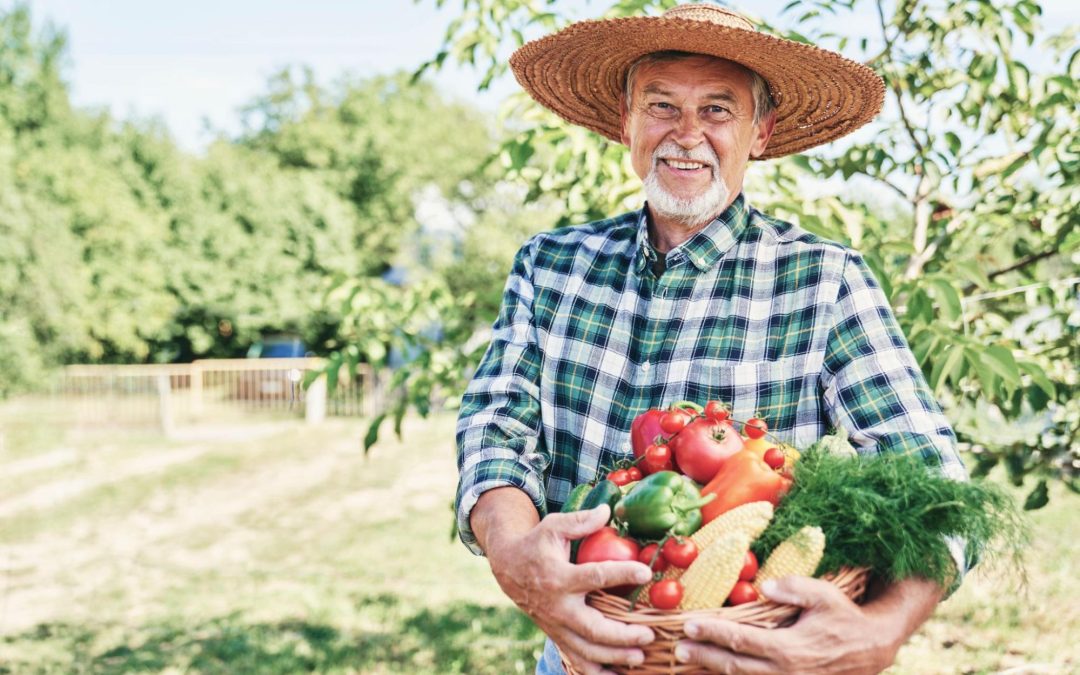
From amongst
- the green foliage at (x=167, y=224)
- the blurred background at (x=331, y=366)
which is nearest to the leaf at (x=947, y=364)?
the blurred background at (x=331, y=366)

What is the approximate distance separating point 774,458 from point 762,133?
100 centimetres

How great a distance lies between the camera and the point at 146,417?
16172 millimetres

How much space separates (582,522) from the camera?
1479 millimetres

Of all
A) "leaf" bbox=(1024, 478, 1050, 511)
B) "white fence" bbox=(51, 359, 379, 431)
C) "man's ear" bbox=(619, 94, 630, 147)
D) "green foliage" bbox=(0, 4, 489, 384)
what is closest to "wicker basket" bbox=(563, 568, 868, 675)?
"man's ear" bbox=(619, 94, 630, 147)

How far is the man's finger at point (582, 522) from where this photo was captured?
57.8 inches

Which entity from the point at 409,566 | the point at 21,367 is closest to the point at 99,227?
the point at 21,367

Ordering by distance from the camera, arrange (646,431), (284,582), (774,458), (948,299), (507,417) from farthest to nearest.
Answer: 1. (284,582)
2. (948,299)
3. (507,417)
4. (646,431)
5. (774,458)

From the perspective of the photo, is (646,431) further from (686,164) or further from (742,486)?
(686,164)

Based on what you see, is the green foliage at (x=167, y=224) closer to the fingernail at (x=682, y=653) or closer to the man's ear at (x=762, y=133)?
the man's ear at (x=762, y=133)

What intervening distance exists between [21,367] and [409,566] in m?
12.9

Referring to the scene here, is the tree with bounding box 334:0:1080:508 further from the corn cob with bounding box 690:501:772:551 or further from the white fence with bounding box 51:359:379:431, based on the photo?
the white fence with bounding box 51:359:379:431

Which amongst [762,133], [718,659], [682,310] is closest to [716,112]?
[762,133]

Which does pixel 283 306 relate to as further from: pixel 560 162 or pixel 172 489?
pixel 560 162

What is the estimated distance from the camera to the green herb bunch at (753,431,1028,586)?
1424 mm
